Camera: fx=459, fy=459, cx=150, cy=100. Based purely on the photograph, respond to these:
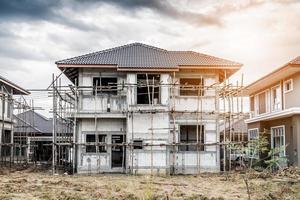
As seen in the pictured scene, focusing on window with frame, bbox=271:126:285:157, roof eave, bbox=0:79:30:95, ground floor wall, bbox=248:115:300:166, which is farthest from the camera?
roof eave, bbox=0:79:30:95

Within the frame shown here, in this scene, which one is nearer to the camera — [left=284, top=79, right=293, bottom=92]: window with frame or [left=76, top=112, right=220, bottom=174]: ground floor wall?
[left=76, top=112, right=220, bottom=174]: ground floor wall

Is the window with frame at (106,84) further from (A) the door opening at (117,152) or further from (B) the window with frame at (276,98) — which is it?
(B) the window with frame at (276,98)

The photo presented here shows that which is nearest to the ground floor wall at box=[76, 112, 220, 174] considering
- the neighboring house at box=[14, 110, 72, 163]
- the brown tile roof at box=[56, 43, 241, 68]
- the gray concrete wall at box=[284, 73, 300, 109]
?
the brown tile roof at box=[56, 43, 241, 68]

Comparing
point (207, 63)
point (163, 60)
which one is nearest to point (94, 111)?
point (163, 60)

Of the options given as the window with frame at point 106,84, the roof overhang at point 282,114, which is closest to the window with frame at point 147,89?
the window with frame at point 106,84

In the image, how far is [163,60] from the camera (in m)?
26.7

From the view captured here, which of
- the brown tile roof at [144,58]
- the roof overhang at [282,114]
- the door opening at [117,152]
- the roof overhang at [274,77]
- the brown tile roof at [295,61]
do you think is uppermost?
the brown tile roof at [144,58]

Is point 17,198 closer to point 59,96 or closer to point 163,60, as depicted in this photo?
point 59,96

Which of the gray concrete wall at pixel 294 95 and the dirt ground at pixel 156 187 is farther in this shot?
the gray concrete wall at pixel 294 95

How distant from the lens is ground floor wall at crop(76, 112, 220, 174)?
25.0 meters

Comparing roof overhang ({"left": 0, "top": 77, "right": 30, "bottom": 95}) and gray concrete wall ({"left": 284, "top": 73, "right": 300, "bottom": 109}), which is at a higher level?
roof overhang ({"left": 0, "top": 77, "right": 30, "bottom": 95})

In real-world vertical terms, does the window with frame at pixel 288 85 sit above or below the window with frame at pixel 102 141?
above

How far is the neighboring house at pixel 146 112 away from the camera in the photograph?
25250mm

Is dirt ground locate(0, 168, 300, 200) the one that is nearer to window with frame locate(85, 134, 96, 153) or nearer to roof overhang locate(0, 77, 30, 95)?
window with frame locate(85, 134, 96, 153)
